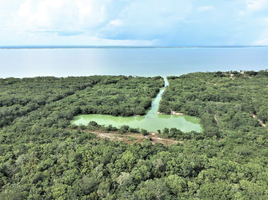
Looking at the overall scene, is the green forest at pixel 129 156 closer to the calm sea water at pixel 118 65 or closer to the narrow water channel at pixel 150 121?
the narrow water channel at pixel 150 121

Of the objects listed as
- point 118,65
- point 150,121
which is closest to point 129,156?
point 150,121

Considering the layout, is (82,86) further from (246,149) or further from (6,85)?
(246,149)

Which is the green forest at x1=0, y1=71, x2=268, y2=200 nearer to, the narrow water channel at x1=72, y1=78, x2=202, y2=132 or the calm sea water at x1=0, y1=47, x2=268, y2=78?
the narrow water channel at x1=72, y1=78, x2=202, y2=132

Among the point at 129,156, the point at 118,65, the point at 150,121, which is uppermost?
the point at 118,65

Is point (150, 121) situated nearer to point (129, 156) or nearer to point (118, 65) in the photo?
point (129, 156)

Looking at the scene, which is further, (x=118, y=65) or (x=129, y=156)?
(x=118, y=65)

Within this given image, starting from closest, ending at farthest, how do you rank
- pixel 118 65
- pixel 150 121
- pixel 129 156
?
1. pixel 129 156
2. pixel 150 121
3. pixel 118 65

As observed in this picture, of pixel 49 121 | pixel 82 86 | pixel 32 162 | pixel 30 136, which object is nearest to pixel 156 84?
pixel 82 86
